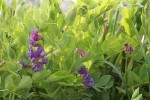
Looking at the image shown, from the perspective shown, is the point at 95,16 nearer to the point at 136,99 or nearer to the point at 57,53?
the point at 57,53

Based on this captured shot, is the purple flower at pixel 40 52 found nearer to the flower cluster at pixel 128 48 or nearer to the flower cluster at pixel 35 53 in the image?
the flower cluster at pixel 35 53

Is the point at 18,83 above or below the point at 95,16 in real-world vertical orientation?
below

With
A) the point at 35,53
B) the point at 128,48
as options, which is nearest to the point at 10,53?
the point at 35,53

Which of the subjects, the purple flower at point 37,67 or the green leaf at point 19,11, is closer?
the purple flower at point 37,67

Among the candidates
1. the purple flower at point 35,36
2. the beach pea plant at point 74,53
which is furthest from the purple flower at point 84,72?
the purple flower at point 35,36

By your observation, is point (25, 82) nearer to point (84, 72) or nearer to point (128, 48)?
point (84, 72)

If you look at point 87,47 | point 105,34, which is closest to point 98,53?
point 87,47

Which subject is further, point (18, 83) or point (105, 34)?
point (105, 34)
